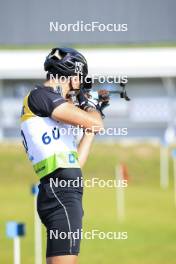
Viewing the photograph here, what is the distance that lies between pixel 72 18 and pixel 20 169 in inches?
441

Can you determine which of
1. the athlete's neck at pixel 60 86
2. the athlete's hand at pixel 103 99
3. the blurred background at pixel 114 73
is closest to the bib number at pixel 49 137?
the athlete's neck at pixel 60 86

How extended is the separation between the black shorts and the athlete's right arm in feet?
0.76

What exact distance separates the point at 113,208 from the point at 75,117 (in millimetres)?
10751

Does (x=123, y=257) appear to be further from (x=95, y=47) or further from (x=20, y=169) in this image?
(x=95, y=47)

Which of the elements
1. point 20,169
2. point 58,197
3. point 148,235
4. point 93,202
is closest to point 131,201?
point 93,202

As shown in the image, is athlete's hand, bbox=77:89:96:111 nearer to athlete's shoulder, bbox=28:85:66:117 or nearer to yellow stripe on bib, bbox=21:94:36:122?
athlete's shoulder, bbox=28:85:66:117

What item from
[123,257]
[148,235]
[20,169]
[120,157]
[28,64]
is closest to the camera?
[123,257]

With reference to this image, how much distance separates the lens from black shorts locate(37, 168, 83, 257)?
4258 mm

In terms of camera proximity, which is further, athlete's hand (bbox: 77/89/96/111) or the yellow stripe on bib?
athlete's hand (bbox: 77/89/96/111)

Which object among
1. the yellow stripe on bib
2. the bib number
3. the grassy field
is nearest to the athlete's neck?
the yellow stripe on bib

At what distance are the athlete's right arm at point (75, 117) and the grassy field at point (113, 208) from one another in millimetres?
4852

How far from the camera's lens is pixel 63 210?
169 inches

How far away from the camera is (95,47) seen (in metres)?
32.4

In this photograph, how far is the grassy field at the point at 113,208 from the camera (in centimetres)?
975
